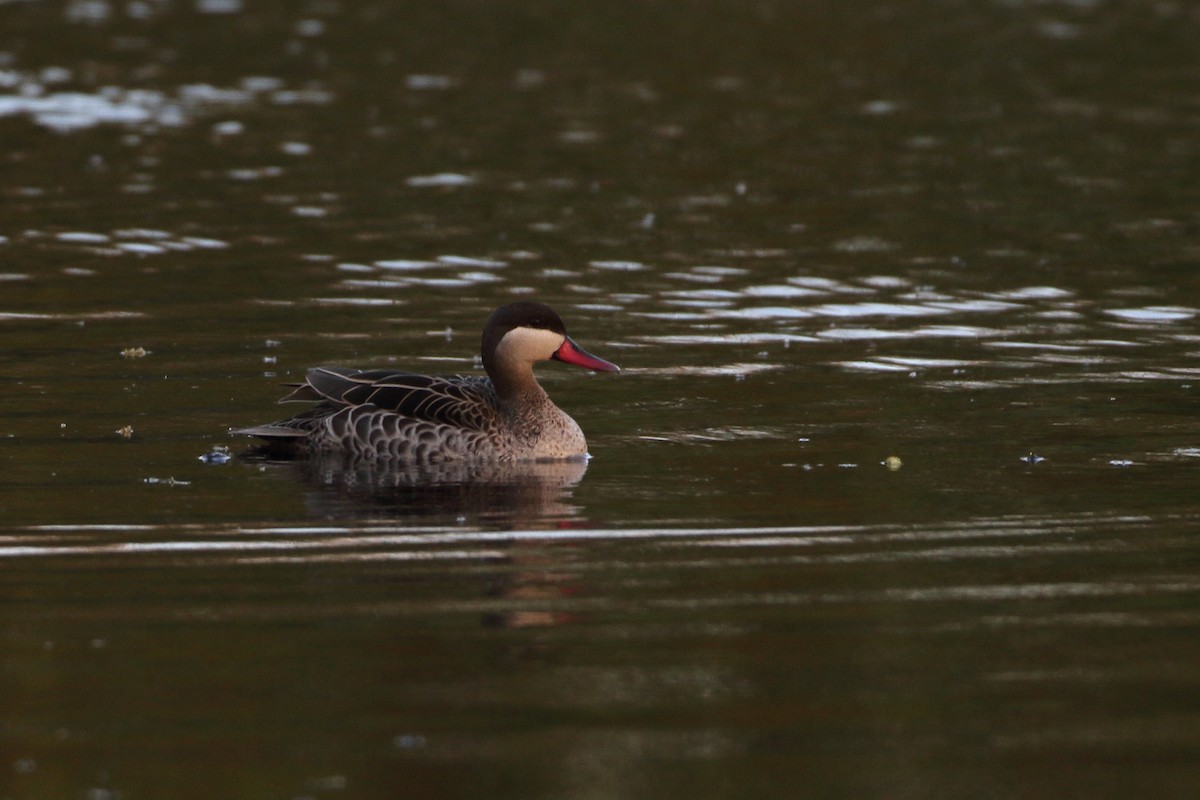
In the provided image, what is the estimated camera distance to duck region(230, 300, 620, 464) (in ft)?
45.6

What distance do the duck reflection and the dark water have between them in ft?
0.16

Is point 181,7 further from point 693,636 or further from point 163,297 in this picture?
point 693,636

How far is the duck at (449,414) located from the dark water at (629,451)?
34 cm

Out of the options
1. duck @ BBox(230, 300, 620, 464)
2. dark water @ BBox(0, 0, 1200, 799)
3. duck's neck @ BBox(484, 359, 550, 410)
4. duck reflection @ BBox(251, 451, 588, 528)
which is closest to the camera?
dark water @ BBox(0, 0, 1200, 799)

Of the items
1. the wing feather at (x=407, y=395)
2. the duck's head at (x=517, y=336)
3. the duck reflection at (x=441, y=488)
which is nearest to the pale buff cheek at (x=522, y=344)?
the duck's head at (x=517, y=336)

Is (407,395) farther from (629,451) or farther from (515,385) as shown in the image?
(629,451)

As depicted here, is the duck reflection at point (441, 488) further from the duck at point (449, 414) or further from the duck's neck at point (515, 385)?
the duck's neck at point (515, 385)

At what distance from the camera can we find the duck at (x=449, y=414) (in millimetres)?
13906

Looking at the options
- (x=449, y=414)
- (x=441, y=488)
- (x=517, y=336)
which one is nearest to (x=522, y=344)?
(x=517, y=336)

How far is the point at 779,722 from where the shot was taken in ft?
26.6

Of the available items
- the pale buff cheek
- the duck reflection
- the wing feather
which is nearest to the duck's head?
the pale buff cheek

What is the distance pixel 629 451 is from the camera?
45.9 feet

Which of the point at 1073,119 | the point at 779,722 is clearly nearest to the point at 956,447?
the point at 779,722

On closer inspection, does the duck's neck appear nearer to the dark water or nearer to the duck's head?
the duck's head
